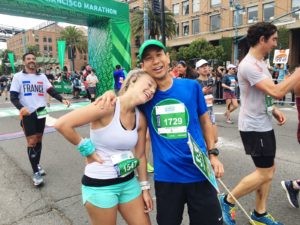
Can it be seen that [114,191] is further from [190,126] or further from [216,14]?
[216,14]

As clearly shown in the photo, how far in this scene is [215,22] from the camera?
4666cm

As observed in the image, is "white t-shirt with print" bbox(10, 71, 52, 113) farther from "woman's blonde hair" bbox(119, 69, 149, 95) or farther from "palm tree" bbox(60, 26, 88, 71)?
"palm tree" bbox(60, 26, 88, 71)

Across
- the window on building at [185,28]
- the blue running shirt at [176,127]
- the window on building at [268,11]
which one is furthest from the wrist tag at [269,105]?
the window on building at [185,28]

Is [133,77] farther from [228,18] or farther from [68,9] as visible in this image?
[228,18]

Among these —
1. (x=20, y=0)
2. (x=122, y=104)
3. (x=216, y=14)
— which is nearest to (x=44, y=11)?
(x=20, y=0)

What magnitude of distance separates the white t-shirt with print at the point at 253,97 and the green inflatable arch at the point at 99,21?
302 inches

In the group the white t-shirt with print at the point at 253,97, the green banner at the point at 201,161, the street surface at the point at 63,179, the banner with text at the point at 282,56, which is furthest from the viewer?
the banner with text at the point at 282,56

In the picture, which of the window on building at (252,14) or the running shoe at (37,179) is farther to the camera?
the window on building at (252,14)

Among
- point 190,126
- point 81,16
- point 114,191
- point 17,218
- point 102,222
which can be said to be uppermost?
point 81,16

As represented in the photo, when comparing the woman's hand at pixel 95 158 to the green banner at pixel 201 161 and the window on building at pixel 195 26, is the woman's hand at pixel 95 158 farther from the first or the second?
the window on building at pixel 195 26

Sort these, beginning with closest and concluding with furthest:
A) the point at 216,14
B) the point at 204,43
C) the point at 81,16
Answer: the point at 81,16, the point at 204,43, the point at 216,14

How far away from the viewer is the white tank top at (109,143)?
6.65 ft

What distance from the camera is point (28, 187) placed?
4.40m

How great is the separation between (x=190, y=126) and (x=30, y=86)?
333 cm
